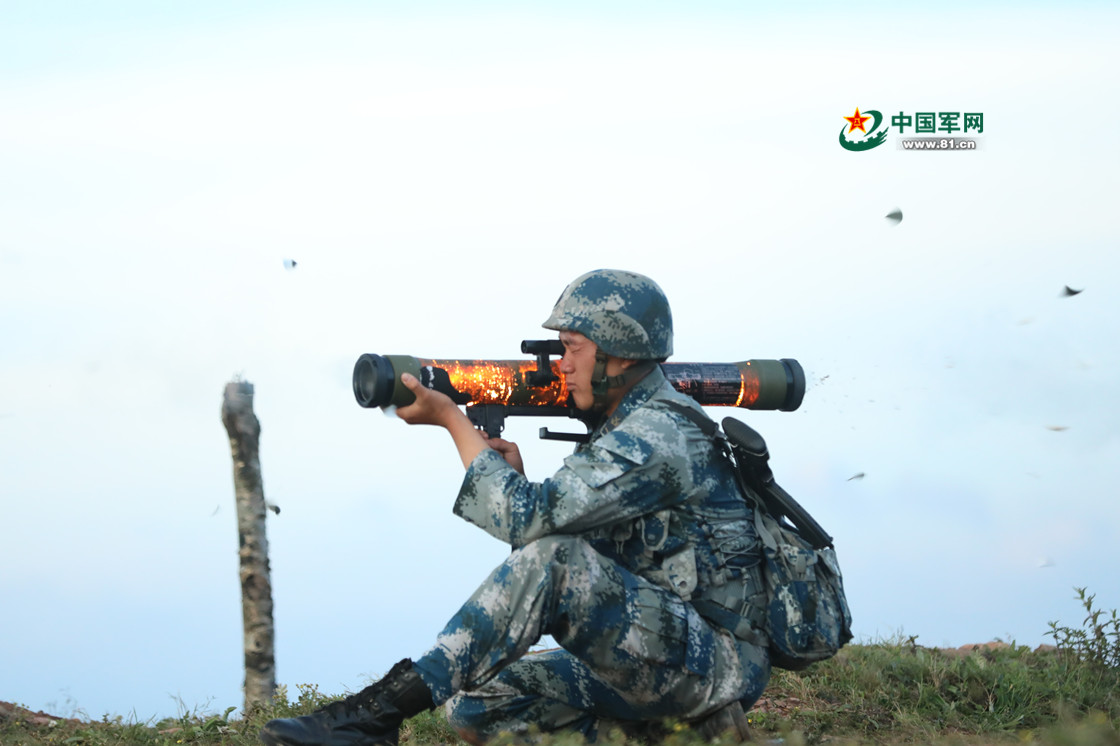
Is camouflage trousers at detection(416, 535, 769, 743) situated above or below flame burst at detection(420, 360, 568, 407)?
below

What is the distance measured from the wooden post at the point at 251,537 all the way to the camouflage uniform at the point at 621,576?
3.25 m

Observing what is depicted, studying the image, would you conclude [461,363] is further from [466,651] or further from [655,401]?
[466,651]

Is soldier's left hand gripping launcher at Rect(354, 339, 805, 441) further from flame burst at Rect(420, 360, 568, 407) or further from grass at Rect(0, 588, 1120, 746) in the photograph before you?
grass at Rect(0, 588, 1120, 746)

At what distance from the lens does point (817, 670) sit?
7.76 metres

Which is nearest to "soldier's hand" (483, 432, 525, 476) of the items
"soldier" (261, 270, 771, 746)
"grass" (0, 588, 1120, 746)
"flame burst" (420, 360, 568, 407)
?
"soldier" (261, 270, 771, 746)

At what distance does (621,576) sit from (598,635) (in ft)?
0.85

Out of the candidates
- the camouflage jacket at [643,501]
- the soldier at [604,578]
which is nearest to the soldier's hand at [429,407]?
the soldier at [604,578]

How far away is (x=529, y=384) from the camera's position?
593cm

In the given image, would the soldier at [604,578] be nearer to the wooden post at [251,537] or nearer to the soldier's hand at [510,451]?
the soldier's hand at [510,451]

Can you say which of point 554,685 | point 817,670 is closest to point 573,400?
point 554,685

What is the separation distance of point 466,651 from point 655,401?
1.37m

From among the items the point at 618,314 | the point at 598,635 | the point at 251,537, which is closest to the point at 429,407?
the point at 618,314

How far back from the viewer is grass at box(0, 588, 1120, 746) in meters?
6.79

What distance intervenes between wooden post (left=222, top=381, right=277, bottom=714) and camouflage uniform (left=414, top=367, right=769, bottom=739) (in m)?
3.25
